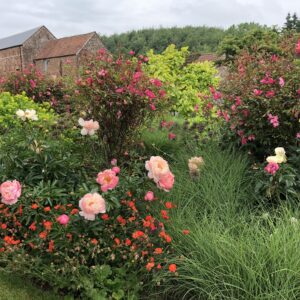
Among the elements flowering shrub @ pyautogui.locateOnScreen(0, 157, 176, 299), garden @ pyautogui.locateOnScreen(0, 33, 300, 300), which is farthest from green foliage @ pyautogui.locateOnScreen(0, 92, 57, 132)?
flowering shrub @ pyautogui.locateOnScreen(0, 157, 176, 299)

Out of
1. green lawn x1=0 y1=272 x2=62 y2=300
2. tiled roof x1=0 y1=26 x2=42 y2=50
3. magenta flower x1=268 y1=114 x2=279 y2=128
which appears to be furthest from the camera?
tiled roof x1=0 y1=26 x2=42 y2=50

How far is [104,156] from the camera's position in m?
4.38

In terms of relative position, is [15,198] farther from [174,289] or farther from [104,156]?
[104,156]

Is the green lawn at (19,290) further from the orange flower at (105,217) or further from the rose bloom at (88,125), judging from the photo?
the rose bloom at (88,125)

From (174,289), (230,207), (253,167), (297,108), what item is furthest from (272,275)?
(297,108)

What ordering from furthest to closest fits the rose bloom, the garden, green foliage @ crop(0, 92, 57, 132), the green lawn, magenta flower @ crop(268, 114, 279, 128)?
green foliage @ crop(0, 92, 57, 132) < magenta flower @ crop(268, 114, 279, 128) < the rose bloom < the green lawn < the garden

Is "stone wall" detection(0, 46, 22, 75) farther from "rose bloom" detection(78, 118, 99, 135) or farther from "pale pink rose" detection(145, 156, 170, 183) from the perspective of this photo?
"pale pink rose" detection(145, 156, 170, 183)

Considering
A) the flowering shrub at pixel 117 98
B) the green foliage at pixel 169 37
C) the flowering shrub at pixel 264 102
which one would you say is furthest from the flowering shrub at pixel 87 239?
the green foliage at pixel 169 37

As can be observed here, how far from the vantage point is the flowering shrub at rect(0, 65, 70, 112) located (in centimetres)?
891

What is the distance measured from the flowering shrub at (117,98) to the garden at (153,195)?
0.6 inches

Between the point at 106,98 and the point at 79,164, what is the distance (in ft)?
2.71

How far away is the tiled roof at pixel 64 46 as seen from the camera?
54688 mm

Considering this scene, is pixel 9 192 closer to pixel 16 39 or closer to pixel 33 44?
pixel 33 44

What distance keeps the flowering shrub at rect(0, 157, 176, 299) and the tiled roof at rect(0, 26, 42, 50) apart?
61456 millimetres
